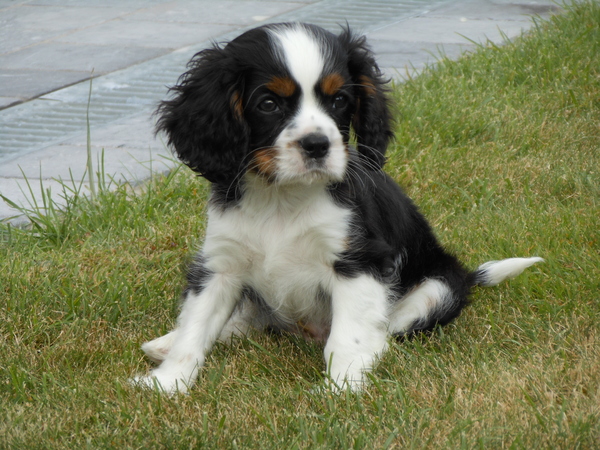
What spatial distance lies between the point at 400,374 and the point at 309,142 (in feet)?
2.89

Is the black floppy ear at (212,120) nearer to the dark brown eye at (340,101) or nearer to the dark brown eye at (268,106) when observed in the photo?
the dark brown eye at (268,106)

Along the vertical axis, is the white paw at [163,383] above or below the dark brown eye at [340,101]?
below

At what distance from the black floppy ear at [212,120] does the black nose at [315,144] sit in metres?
0.27

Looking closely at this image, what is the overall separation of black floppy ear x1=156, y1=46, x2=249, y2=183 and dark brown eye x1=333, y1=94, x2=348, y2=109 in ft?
1.07

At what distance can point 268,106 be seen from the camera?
3.08 meters

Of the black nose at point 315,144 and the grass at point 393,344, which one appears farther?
the black nose at point 315,144

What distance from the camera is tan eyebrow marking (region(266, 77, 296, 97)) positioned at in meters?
3.00

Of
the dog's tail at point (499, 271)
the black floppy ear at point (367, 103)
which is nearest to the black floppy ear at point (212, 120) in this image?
the black floppy ear at point (367, 103)

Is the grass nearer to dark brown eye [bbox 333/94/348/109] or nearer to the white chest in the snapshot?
the white chest

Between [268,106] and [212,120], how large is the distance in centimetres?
22

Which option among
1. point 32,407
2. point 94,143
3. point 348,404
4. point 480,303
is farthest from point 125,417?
point 94,143

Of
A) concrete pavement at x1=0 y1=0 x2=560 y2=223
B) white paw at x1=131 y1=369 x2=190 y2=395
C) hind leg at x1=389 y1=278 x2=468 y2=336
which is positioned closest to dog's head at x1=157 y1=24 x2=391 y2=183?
hind leg at x1=389 y1=278 x2=468 y2=336

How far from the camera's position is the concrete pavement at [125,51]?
5.71m

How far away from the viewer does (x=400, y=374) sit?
10.4ft
